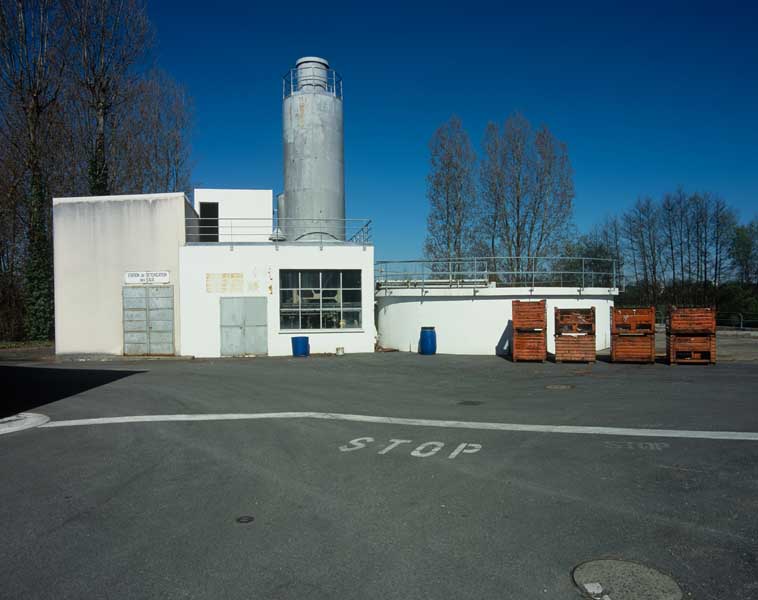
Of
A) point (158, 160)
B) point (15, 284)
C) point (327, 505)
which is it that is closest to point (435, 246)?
point (158, 160)

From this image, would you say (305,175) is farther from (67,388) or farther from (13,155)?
(13,155)

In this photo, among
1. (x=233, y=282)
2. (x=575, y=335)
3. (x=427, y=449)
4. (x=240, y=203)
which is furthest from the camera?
(x=240, y=203)

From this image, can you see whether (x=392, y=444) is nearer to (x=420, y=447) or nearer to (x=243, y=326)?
(x=420, y=447)

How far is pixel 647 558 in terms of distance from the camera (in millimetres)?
4590

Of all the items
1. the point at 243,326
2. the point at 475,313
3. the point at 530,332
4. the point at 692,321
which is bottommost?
the point at 530,332

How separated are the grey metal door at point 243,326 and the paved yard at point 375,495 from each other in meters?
9.93

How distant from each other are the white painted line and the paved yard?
76mm

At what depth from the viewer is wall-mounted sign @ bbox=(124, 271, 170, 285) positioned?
2259cm

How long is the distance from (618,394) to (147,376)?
12.6m

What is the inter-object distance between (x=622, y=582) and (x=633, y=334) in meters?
16.4

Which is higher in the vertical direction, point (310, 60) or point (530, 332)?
point (310, 60)

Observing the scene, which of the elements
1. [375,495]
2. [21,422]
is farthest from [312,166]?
[375,495]

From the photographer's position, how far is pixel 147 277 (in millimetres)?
22625

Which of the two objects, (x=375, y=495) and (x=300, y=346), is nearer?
(x=375, y=495)
